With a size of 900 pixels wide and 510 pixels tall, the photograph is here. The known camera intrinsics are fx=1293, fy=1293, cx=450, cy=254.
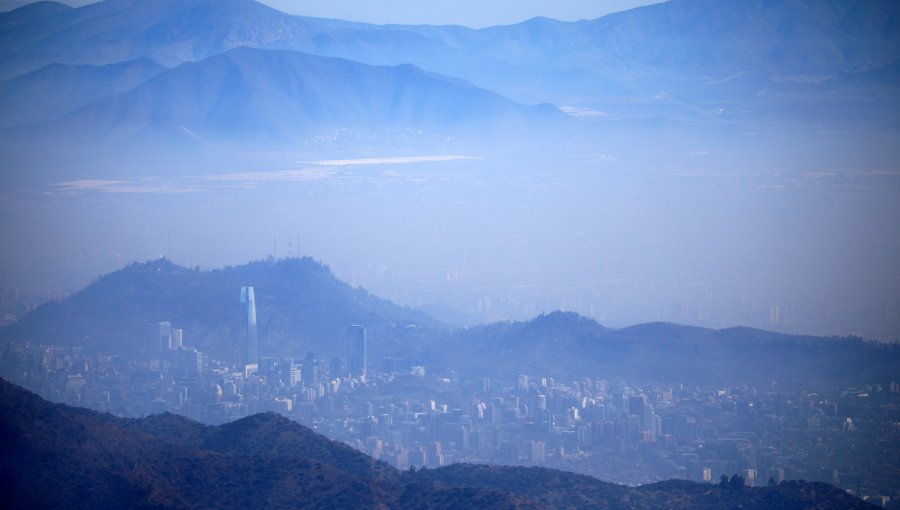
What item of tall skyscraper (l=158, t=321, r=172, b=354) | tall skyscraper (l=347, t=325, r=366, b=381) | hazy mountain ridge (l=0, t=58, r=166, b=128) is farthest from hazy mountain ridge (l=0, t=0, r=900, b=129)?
tall skyscraper (l=347, t=325, r=366, b=381)

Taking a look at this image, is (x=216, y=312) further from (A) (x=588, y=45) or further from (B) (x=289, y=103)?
(A) (x=588, y=45)

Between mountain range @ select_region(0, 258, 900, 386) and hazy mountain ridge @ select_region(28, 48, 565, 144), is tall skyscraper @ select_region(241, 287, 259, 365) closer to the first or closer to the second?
mountain range @ select_region(0, 258, 900, 386)

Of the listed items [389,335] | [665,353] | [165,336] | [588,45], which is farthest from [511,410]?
[588,45]

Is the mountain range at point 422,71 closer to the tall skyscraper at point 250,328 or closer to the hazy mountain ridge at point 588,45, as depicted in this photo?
the hazy mountain ridge at point 588,45

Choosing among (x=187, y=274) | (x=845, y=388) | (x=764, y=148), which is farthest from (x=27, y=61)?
(x=845, y=388)

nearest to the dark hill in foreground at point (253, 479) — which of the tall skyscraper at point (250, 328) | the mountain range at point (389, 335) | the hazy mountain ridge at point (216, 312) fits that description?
the mountain range at point (389, 335)
